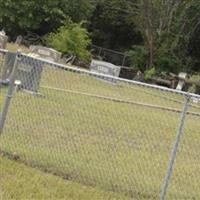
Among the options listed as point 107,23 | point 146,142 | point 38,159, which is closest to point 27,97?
point 146,142

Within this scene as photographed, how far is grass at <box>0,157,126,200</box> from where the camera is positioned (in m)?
7.15

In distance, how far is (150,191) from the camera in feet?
27.7

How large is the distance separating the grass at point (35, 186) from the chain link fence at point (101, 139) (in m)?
0.31

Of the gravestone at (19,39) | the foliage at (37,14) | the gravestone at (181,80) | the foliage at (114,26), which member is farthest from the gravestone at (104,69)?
the foliage at (114,26)

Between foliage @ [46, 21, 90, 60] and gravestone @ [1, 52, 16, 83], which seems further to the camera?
foliage @ [46, 21, 90, 60]

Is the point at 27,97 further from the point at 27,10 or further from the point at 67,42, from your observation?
the point at 27,10

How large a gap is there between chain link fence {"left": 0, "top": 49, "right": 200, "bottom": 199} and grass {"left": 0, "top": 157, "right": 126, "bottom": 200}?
31 cm

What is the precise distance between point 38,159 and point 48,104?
5.29 meters

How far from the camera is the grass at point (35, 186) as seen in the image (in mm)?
7154

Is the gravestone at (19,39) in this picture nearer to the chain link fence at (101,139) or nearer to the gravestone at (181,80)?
the gravestone at (181,80)

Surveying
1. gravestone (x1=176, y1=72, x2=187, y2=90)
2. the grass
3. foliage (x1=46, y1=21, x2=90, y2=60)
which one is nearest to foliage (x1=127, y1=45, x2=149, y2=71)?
gravestone (x1=176, y1=72, x2=187, y2=90)

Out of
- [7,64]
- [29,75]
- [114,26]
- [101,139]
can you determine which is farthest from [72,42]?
[101,139]

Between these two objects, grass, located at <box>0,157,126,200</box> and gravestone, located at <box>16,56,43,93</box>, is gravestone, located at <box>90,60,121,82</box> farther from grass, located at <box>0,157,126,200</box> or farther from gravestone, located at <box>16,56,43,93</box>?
grass, located at <box>0,157,126,200</box>

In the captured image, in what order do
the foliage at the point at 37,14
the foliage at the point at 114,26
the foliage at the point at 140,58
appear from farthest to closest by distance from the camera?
the foliage at the point at 114,26, the foliage at the point at 140,58, the foliage at the point at 37,14
